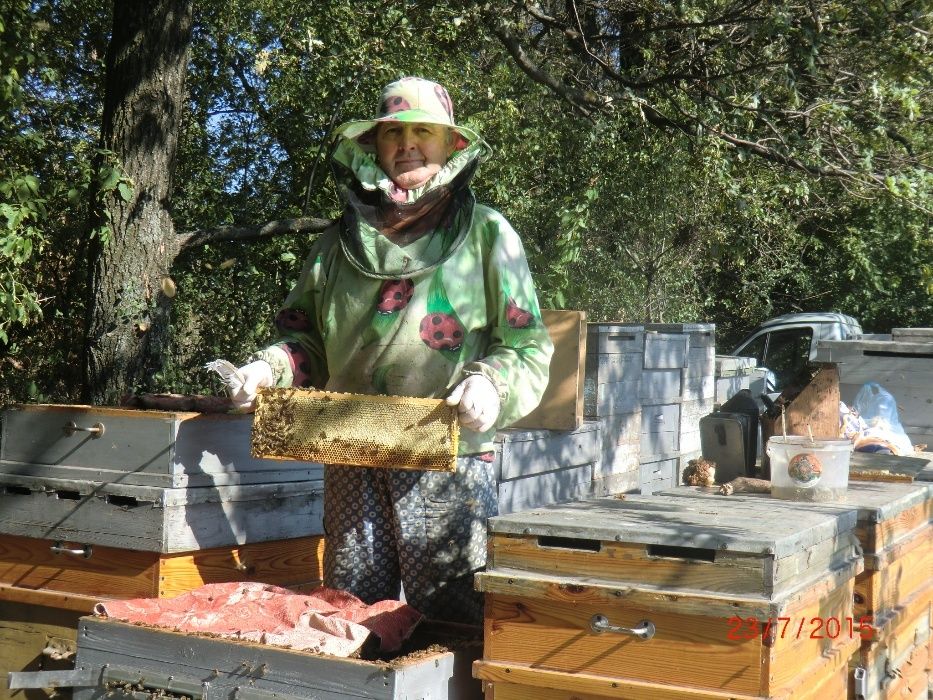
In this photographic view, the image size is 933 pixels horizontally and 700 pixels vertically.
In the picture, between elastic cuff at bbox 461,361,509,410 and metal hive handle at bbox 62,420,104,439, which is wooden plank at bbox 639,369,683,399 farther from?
elastic cuff at bbox 461,361,509,410

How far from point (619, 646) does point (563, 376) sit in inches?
93.7

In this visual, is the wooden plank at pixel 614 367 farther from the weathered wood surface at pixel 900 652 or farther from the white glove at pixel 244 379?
the white glove at pixel 244 379

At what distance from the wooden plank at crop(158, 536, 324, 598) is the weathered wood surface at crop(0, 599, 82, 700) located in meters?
0.34

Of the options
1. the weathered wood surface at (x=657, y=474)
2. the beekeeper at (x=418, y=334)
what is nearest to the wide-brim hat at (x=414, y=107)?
the beekeeper at (x=418, y=334)

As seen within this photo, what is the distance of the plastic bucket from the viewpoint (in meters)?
2.62

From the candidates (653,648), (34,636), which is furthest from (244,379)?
(34,636)

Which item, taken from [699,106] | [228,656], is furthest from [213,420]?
[699,106]

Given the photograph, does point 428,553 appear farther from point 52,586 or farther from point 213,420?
point 52,586

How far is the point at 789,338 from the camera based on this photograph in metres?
12.3

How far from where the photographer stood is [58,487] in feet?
9.30

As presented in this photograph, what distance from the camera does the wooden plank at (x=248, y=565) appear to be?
2691 millimetres

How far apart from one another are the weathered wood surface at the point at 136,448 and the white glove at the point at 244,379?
449 millimetres

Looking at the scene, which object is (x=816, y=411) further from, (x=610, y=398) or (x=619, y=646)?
(x=610, y=398)
